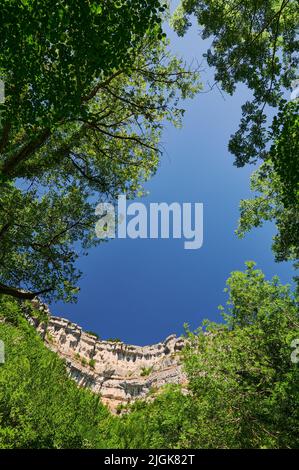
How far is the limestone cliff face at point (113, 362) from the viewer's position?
92.1m

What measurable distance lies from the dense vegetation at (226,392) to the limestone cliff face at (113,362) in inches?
2559

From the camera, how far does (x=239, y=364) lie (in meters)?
19.3

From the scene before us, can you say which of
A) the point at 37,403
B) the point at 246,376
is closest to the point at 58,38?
the point at 246,376

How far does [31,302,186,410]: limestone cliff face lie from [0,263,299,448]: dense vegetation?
64992mm

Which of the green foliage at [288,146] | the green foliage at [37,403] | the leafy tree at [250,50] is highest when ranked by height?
the leafy tree at [250,50]

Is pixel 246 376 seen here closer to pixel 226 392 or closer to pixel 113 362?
pixel 226 392

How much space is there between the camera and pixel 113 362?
358 ft

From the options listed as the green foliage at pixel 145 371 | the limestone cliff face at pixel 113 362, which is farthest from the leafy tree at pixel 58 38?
the green foliage at pixel 145 371

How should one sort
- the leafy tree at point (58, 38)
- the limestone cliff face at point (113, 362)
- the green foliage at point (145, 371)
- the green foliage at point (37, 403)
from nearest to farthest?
1. the leafy tree at point (58, 38)
2. the green foliage at point (37, 403)
3. the limestone cliff face at point (113, 362)
4. the green foliage at point (145, 371)

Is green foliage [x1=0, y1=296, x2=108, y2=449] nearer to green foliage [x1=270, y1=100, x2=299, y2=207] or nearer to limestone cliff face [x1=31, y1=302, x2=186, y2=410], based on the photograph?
green foliage [x1=270, y1=100, x2=299, y2=207]

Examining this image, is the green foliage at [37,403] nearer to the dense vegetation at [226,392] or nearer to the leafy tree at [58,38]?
the dense vegetation at [226,392]

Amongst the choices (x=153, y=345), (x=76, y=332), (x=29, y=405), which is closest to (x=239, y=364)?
(x=29, y=405)

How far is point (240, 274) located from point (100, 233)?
940cm

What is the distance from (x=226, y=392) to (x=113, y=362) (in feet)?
323
